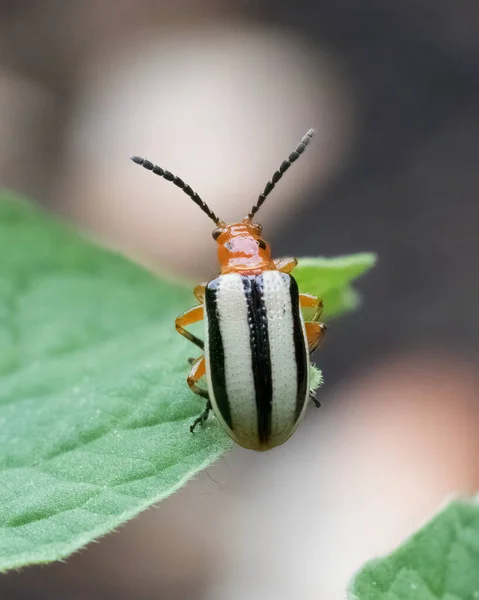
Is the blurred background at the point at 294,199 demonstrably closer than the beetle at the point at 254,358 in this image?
No

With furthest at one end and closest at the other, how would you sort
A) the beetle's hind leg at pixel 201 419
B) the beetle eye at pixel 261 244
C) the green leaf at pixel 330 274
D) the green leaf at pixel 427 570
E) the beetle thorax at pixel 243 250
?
the beetle eye at pixel 261 244, the beetle thorax at pixel 243 250, the green leaf at pixel 330 274, the beetle's hind leg at pixel 201 419, the green leaf at pixel 427 570

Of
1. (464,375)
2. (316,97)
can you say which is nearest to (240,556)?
(464,375)

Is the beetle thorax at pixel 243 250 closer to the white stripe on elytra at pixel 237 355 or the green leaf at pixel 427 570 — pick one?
the white stripe on elytra at pixel 237 355

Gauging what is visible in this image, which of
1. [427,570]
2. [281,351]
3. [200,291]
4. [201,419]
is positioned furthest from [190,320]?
[427,570]

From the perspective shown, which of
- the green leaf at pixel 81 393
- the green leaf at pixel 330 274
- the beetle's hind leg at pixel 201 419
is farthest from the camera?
the green leaf at pixel 330 274

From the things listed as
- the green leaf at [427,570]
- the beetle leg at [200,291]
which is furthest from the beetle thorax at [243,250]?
the green leaf at [427,570]

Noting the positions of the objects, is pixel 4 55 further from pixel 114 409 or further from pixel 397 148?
pixel 114 409
